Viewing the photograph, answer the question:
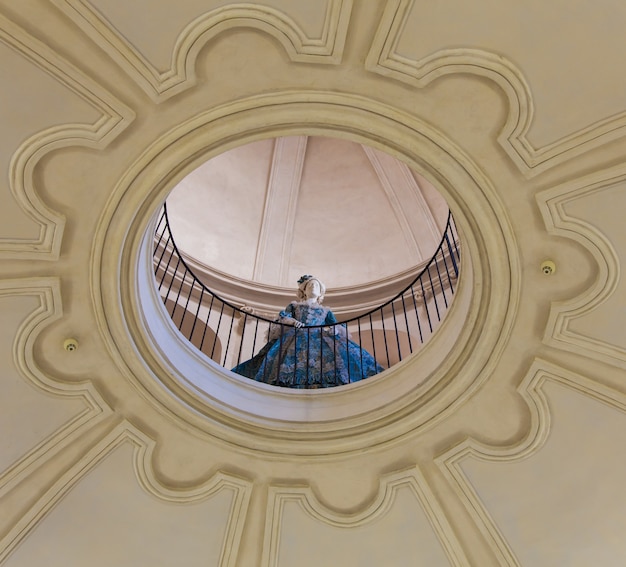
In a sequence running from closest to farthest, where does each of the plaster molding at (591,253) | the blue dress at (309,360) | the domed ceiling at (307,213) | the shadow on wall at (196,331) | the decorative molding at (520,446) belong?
the plaster molding at (591,253)
the decorative molding at (520,446)
the blue dress at (309,360)
the shadow on wall at (196,331)
the domed ceiling at (307,213)

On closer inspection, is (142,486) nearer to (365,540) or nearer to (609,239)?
(365,540)

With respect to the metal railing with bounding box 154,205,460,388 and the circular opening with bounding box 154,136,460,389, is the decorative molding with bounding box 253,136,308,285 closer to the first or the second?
the circular opening with bounding box 154,136,460,389

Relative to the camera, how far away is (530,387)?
5.46 meters

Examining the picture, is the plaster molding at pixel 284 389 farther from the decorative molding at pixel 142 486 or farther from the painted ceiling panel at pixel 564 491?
the painted ceiling panel at pixel 564 491

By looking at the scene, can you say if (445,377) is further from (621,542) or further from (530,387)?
(621,542)

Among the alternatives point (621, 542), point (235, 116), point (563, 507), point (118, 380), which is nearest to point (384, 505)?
point (563, 507)

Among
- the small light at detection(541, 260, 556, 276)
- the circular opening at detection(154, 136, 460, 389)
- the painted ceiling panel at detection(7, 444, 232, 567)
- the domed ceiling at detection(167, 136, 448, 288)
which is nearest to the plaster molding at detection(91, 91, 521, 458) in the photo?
the small light at detection(541, 260, 556, 276)

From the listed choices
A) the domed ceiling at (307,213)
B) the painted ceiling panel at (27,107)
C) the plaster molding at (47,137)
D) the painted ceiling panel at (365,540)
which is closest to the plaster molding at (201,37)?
the plaster molding at (47,137)

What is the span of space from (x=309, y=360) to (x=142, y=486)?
238cm

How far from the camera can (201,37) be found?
4.16m

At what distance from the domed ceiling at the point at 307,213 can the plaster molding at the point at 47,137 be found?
7927 millimetres

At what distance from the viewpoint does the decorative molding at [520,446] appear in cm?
530

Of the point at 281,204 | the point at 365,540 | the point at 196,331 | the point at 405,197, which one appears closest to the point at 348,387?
the point at 365,540

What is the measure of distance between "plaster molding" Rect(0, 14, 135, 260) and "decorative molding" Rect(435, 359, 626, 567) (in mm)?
3877
